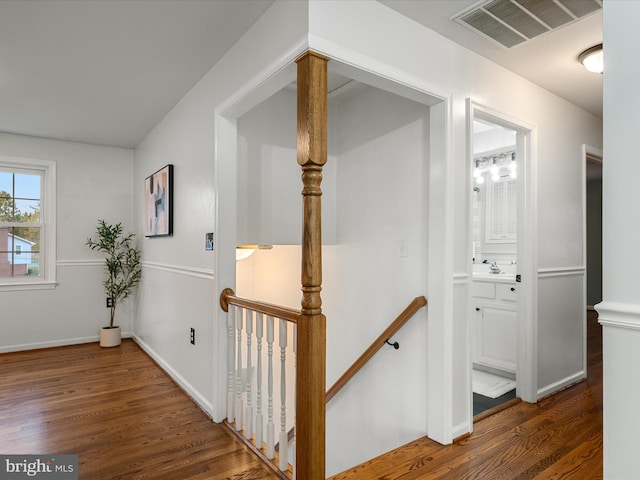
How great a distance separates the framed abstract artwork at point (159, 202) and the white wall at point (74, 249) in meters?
0.87

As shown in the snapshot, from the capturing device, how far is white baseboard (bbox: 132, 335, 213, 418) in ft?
9.09

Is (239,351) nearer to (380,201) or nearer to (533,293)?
(380,201)

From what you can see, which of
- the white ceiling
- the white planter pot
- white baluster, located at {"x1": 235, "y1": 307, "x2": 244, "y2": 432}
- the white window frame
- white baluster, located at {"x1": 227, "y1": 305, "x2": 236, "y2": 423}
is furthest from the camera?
the white planter pot

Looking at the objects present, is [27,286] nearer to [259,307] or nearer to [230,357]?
[230,357]

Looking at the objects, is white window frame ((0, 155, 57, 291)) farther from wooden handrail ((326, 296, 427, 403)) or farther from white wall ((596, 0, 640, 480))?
white wall ((596, 0, 640, 480))

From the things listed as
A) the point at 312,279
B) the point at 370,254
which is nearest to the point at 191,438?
the point at 312,279

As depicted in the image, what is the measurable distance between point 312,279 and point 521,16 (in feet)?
5.79

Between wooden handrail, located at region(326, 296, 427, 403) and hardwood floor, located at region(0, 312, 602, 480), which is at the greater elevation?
wooden handrail, located at region(326, 296, 427, 403)

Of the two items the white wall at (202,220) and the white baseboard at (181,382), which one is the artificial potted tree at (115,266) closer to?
the white baseboard at (181,382)

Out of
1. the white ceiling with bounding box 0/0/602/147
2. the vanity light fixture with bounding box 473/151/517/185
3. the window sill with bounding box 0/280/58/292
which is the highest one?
the white ceiling with bounding box 0/0/602/147

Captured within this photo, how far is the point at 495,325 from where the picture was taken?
146 inches

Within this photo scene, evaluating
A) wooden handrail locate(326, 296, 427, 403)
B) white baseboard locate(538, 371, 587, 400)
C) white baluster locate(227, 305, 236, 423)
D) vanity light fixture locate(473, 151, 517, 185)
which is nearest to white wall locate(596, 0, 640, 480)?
wooden handrail locate(326, 296, 427, 403)

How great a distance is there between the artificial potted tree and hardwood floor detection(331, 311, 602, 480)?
12.0ft

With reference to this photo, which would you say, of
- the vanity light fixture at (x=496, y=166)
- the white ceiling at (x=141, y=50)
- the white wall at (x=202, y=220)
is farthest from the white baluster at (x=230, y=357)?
the vanity light fixture at (x=496, y=166)
